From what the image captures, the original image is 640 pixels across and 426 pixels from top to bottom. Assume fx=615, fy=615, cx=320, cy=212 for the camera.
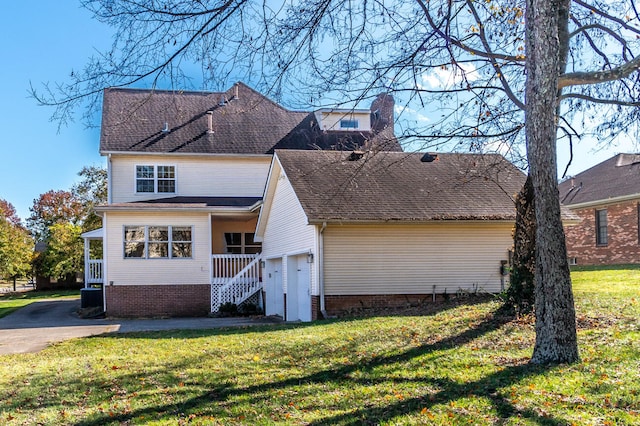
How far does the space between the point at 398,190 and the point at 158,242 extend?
31.2 feet

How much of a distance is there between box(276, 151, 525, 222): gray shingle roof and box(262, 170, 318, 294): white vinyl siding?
71cm

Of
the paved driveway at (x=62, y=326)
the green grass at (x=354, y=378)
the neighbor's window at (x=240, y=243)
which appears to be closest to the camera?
the green grass at (x=354, y=378)

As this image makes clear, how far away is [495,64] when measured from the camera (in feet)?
37.0

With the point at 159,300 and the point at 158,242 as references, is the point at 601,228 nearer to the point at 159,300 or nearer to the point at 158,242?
the point at 158,242

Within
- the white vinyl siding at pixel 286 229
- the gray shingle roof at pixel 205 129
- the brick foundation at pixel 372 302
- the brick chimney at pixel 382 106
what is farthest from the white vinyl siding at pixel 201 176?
the brick chimney at pixel 382 106

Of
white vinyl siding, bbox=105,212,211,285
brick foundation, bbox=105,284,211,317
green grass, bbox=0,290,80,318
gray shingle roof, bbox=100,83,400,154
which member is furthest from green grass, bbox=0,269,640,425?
green grass, bbox=0,290,80,318

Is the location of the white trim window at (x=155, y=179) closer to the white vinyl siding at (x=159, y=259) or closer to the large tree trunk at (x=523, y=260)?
the white vinyl siding at (x=159, y=259)

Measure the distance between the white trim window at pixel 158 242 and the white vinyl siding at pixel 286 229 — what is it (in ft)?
9.97

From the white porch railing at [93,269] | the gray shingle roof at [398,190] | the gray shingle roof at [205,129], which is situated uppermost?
the gray shingle roof at [205,129]

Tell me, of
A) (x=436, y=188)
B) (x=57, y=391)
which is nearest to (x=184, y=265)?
(x=436, y=188)

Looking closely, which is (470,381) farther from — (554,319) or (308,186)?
(308,186)

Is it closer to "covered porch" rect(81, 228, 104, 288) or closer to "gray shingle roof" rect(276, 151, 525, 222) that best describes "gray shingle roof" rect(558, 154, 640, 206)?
"gray shingle roof" rect(276, 151, 525, 222)

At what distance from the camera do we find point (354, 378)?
831cm

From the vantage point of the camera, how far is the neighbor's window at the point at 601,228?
102 ft
